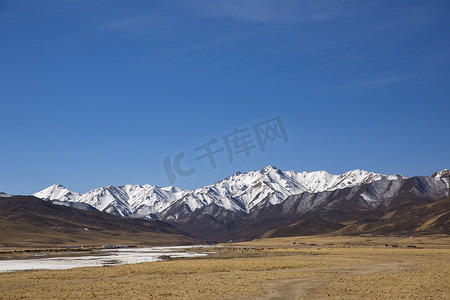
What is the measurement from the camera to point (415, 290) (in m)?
45.5

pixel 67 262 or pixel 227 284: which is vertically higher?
pixel 67 262

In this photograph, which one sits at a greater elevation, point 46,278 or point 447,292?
point 46,278

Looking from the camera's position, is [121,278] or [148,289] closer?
[148,289]

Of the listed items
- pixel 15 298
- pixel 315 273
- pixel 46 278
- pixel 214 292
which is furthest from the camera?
pixel 315 273

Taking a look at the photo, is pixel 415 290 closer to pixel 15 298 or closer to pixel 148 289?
pixel 148 289

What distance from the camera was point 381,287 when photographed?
4766 centimetres

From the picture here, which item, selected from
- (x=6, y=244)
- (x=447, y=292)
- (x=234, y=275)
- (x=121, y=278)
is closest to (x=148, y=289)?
(x=121, y=278)

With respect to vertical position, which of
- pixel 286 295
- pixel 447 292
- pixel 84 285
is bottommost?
pixel 447 292

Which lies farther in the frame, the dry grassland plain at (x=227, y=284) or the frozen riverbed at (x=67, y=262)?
the frozen riverbed at (x=67, y=262)

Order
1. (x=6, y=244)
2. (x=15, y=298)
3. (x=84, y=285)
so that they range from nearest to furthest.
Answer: (x=15, y=298) < (x=84, y=285) < (x=6, y=244)

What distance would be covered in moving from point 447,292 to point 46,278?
143 ft

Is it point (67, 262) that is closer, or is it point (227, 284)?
point (227, 284)

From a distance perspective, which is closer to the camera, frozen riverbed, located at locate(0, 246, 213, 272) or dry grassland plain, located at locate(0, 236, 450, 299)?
dry grassland plain, located at locate(0, 236, 450, 299)

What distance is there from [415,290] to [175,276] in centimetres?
2824
